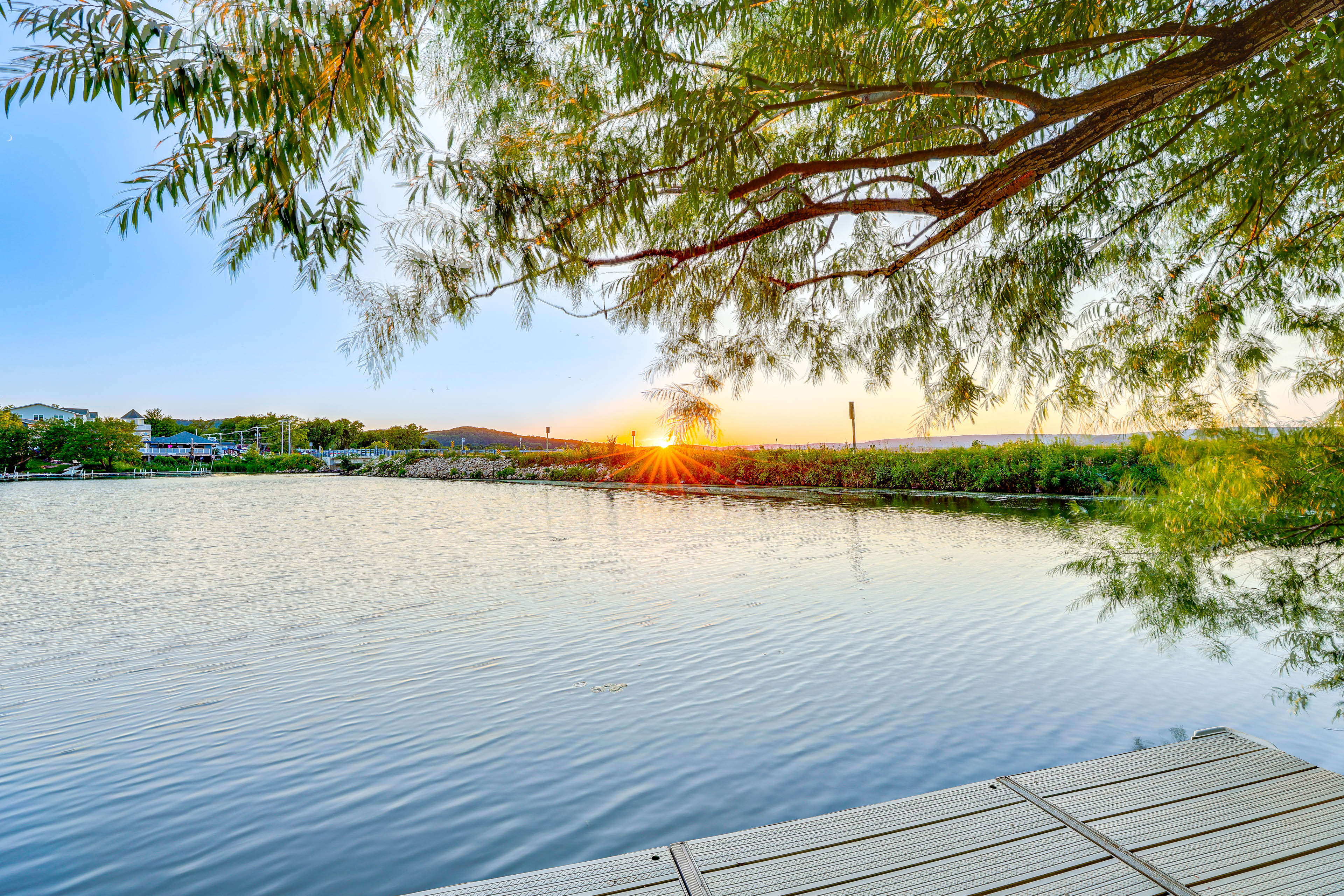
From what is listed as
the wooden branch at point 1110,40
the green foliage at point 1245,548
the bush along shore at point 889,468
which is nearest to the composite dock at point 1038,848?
the green foliage at point 1245,548

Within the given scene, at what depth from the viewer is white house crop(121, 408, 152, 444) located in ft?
187

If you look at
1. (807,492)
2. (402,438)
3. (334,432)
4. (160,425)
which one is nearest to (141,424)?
(160,425)

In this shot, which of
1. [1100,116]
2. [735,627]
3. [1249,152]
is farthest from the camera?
[735,627]

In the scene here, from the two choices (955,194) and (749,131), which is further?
(955,194)

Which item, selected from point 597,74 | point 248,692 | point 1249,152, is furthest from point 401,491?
point 1249,152

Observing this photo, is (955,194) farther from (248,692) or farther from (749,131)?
(248,692)

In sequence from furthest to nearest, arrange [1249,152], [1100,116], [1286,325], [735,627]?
1. [735,627]
2. [1286,325]
3. [1100,116]
4. [1249,152]

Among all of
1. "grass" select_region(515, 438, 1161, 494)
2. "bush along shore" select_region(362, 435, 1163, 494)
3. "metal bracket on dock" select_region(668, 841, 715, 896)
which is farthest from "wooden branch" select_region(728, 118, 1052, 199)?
"grass" select_region(515, 438, 1161, 494)

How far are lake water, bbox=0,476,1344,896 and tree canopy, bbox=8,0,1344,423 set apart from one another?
4.11ft

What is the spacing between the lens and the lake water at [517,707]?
1838 millimetres

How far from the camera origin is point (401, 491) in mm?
19078

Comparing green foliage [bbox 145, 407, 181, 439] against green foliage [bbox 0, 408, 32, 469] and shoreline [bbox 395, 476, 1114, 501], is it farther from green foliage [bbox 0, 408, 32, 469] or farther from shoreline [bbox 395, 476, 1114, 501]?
shoreline [bbox 395, 476, 1114, 501]

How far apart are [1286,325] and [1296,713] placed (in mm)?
1640

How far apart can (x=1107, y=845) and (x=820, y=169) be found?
2070 mm
